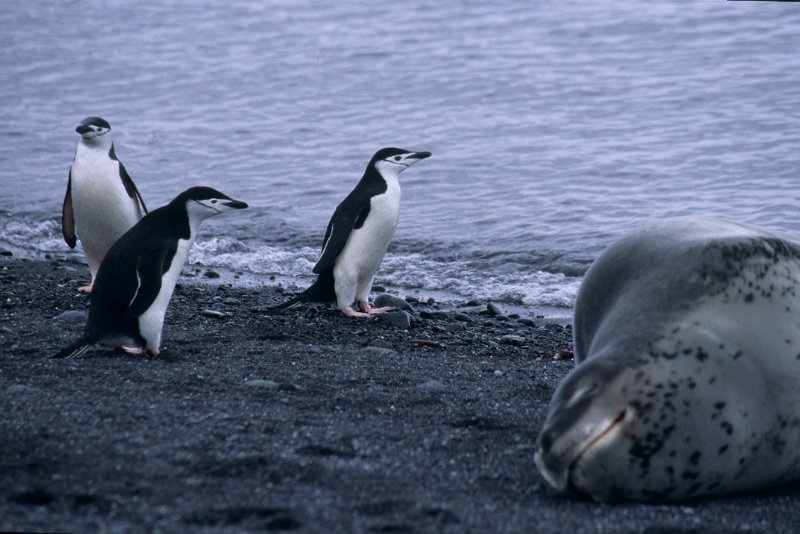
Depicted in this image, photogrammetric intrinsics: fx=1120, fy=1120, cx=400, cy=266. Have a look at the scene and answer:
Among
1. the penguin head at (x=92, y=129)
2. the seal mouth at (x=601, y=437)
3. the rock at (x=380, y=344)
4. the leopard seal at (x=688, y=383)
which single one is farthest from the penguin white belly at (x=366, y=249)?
the seal mouth at (x=601, y=437)

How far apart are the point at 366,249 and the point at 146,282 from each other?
2.25m

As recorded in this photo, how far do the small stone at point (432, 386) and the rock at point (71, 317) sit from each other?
2.59 meters

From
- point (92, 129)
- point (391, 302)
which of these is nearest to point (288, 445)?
point (391, 302)

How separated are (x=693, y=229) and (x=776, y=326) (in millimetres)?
548

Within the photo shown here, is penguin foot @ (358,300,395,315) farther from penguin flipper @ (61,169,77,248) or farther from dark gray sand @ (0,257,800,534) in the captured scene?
penguin flipper @ (61,169,77,248)

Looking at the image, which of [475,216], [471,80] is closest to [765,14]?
[471,80]

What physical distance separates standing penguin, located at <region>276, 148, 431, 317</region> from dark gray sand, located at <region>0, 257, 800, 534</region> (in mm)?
1436

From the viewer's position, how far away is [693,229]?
4004 mm

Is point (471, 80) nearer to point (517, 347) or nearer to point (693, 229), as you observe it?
point (517, 347)

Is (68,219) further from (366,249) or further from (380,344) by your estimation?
(380,344)

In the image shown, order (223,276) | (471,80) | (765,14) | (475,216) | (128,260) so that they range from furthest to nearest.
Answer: (765,14)
(471,80)
(475,216)
(223,276)
(128,260)

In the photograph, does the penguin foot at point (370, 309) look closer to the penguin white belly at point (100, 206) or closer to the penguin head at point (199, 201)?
the penguin head at point (199, 201)

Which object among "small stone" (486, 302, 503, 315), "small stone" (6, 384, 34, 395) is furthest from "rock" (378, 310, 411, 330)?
"small stone" (6, 384, 34, 395)

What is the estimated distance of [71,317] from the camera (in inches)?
266
